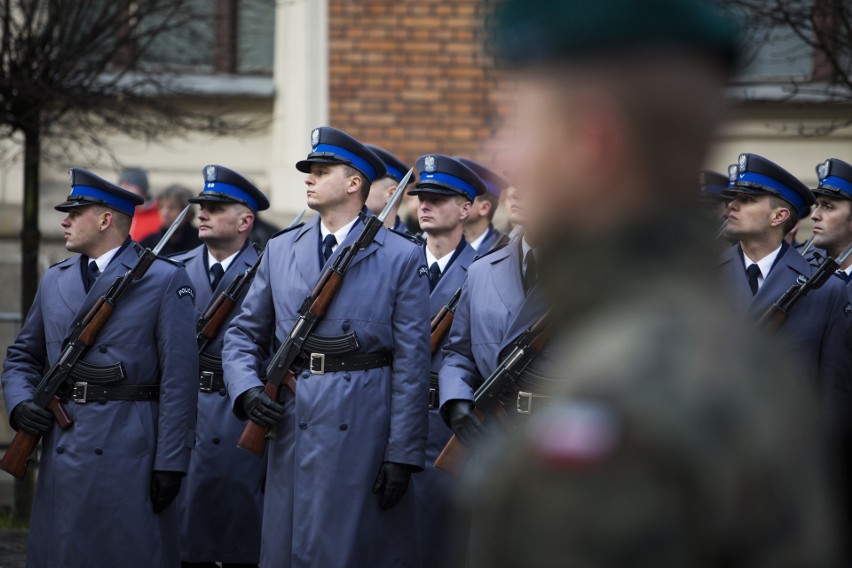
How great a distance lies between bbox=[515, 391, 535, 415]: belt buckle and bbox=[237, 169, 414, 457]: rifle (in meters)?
0.94

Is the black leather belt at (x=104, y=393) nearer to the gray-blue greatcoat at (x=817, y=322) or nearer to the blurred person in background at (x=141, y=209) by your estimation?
the gray-blue greatcoat at (x=817, y=322)

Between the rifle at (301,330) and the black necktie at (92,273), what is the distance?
39.9 inches

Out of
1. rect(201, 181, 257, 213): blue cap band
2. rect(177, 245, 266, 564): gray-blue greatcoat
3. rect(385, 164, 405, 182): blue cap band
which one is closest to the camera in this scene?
rect(177, 245, 266, 564): gray-blue greatcoat

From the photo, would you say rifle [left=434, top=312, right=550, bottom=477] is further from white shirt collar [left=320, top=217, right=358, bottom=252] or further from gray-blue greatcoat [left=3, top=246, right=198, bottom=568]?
gray-blue greatcoat [left=3, top=246, right=198, bottom=568]

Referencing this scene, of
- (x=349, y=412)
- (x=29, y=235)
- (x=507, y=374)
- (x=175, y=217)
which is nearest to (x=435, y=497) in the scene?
(x=349, y=412)

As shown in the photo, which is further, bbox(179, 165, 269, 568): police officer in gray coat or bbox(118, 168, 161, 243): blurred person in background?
bbox(118, 168, 161, 243): blurred person in background

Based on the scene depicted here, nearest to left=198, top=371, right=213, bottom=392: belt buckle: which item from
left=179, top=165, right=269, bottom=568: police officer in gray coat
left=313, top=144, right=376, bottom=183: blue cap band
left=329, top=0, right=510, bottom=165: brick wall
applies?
left=179, top=165, right=269, bottom=568: police officer in gray coat

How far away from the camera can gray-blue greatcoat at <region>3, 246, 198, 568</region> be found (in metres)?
5.79

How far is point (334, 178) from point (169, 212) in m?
4.04

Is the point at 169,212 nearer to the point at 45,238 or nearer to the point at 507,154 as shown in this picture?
the point at 45,238

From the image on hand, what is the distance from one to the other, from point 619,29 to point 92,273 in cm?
523

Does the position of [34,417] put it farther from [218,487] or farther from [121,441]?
[218,487]

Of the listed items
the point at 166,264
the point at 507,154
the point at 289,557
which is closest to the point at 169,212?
the point at 166,264

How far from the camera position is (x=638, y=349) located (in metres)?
1.15
